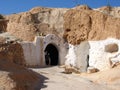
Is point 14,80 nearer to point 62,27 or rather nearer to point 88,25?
point 88,25

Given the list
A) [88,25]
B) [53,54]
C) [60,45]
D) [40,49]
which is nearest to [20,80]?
[40,49]

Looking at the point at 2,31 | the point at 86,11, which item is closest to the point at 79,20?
the point at 86,11

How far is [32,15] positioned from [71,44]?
19.9 ft

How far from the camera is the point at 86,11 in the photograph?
31.3m

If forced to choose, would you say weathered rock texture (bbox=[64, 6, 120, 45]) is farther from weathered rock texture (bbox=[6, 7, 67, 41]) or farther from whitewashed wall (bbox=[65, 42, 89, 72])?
weathered rock texture (bbox=[6, 7, 67, 41])

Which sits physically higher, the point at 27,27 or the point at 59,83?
the point at 27,27

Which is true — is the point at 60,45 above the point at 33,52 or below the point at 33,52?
above

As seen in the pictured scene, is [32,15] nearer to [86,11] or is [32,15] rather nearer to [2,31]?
[2,31]

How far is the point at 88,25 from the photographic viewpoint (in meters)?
30.7

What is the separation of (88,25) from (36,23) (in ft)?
19.7

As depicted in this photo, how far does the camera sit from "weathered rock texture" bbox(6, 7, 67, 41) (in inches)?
1204

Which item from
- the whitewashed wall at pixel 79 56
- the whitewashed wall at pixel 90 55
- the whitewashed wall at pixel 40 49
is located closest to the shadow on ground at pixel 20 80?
the whitewashed wall at pixel 90 55

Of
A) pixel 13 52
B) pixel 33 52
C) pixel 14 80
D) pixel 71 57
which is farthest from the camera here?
pixel 71 57

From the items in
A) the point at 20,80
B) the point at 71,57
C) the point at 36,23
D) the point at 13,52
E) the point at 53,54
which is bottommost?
the point at 20,80
